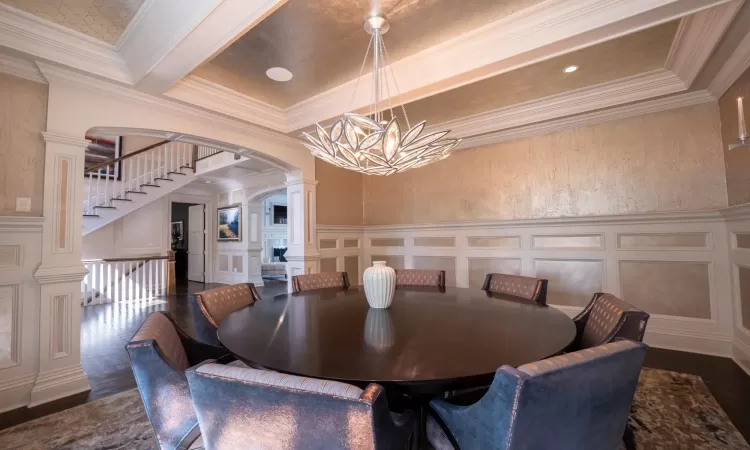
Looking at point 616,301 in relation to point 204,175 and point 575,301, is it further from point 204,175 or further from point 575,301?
point 204,175

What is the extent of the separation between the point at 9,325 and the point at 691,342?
559cm

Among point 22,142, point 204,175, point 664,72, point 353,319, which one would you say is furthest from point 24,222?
point 664,72

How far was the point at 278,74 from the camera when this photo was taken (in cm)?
295

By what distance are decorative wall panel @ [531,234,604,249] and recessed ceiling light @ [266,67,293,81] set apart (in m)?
3.24

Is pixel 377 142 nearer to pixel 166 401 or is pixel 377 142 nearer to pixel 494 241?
pixel 166 401

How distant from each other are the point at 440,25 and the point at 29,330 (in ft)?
11.9

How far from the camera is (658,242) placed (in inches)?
128

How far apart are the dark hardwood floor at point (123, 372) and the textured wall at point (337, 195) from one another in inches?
105

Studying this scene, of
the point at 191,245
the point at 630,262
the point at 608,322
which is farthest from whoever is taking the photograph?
the point at 191,245

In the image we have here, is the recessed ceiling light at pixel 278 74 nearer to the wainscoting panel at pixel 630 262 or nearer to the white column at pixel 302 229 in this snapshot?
the white column at pixel 302 229

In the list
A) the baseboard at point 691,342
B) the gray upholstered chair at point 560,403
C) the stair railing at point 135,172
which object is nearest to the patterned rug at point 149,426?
the baseboard at point 691,342

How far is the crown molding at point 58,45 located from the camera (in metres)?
2.09

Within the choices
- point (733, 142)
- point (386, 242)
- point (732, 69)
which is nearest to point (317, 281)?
point (386, 242)

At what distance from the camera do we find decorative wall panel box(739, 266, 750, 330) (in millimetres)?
2627
